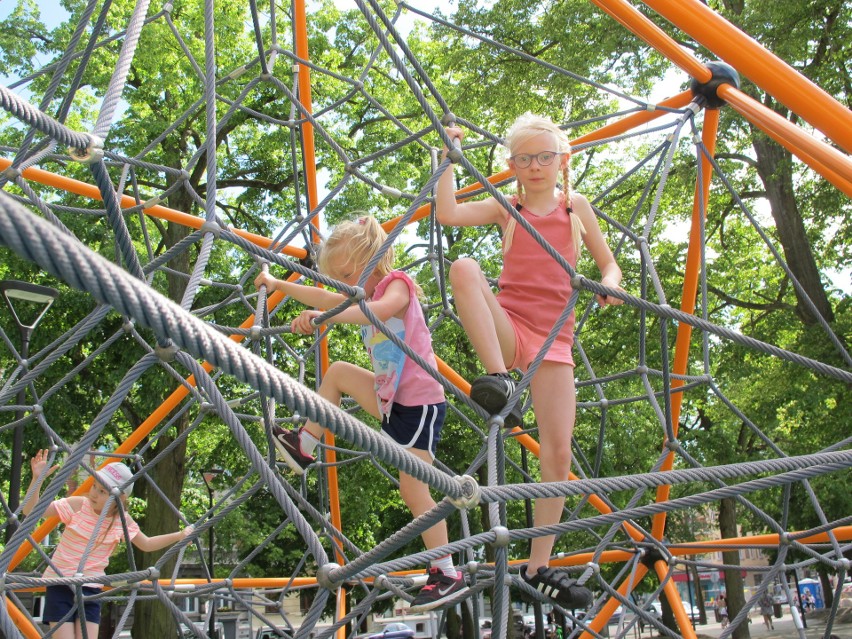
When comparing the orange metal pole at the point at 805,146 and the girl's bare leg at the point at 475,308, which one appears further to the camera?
the girl's bare leg at the point at 475,308

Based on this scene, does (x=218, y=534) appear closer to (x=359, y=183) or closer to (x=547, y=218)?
(x=359, y=183)

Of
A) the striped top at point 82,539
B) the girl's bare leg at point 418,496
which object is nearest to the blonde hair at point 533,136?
the girl's bare leg at point 418,496

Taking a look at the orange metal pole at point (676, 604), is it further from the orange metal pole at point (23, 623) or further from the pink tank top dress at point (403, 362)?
the orange metal pole at point (23, 623)

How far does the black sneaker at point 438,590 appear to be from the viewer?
2.17 metres

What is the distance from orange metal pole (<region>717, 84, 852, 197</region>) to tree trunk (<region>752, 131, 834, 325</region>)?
5409 mm

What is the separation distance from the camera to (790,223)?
25.3 feet

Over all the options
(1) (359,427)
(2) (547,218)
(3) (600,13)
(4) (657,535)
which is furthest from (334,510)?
(3) (600,13)

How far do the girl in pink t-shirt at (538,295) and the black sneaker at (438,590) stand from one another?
18cm

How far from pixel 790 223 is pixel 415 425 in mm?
6339

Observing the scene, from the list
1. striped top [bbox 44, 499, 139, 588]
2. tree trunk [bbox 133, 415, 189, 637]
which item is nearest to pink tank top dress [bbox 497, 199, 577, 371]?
striped top [bbox 44, 499, 139, 588]

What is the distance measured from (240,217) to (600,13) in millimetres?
5009

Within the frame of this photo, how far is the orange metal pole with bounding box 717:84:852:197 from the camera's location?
6.23 feet

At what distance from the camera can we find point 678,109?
3.18 m

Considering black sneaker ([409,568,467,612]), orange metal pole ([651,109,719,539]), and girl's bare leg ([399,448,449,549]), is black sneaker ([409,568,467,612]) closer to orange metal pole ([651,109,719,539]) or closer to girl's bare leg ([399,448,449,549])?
girl's bare leg ([399,448,449,549])
